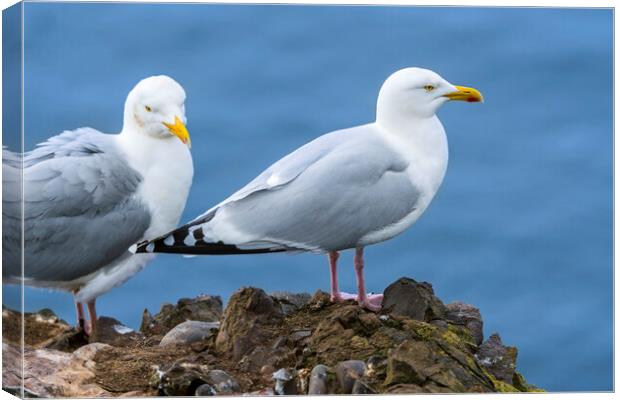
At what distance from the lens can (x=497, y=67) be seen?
10.5 m

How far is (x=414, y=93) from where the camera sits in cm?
1033

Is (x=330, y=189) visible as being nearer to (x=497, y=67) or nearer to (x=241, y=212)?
(x=241, y=212)

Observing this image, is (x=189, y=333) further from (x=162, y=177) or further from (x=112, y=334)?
(x=162, y=177)

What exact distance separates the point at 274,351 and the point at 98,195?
53.5 inches

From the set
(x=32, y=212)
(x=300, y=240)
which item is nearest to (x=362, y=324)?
(x=300, y=240)

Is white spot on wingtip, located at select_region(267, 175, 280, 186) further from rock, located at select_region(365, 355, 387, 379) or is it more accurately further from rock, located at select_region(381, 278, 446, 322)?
rock, located at select_region(365, 355, 387, 379)

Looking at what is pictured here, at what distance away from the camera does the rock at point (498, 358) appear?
1043 cm

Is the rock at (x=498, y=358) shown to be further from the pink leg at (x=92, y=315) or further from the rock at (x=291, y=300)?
the pink leg at (x=92, y=315)

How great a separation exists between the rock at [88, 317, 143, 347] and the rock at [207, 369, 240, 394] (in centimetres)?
91

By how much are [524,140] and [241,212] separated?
177 centimetres

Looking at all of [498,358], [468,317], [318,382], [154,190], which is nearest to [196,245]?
[154,190]

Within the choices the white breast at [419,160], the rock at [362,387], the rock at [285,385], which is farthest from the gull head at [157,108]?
the rock at [362,387]

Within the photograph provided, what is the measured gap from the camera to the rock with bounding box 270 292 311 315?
35.3ft

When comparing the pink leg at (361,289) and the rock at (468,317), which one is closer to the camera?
the pink leg at (361,289)
